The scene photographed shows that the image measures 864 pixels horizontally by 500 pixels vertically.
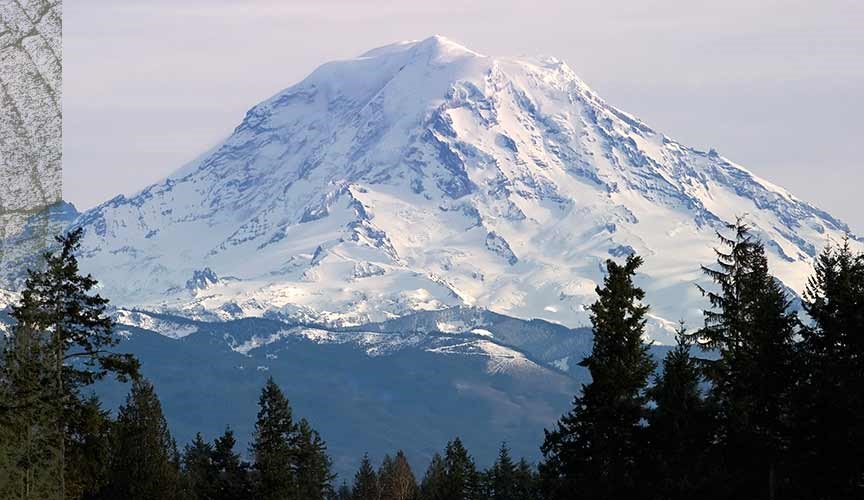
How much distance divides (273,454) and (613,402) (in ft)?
85.4

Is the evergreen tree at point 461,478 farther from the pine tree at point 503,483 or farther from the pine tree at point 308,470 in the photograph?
the pine tree at point 308,470

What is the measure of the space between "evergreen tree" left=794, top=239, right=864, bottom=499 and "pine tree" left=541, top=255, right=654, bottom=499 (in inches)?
298

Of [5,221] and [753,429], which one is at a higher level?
[753,429]

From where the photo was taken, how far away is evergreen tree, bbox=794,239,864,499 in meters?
47.2

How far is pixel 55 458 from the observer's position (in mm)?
27250

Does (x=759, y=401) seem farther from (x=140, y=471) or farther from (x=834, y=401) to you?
(x=140, y=471)

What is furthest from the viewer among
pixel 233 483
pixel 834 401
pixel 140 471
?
pixel 140 471

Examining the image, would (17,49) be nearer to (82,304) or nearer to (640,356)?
(82,304)

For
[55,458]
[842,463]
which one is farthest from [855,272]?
[55,458]

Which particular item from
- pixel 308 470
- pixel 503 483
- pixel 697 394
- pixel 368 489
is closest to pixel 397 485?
pixel 368 489

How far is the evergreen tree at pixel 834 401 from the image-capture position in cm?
4725

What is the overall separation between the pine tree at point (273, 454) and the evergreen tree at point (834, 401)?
32038 mm

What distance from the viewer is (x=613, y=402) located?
57875 millimetres

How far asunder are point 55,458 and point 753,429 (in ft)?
101
